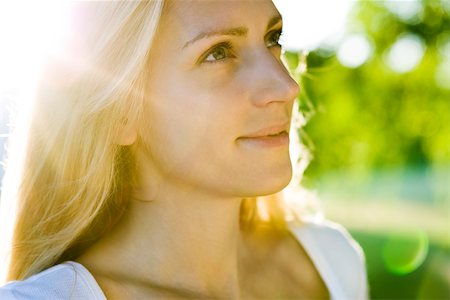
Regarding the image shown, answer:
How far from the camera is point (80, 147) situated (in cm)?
203

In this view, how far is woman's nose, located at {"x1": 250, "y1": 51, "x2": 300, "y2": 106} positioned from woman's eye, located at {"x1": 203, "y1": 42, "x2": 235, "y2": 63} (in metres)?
0.08

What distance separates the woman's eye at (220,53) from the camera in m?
1.96

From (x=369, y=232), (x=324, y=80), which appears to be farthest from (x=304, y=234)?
(x=324, y=80)

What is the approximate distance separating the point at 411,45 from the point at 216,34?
27.1 feet

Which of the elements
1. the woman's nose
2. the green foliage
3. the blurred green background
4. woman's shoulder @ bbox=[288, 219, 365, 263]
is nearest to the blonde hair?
the woman's nose

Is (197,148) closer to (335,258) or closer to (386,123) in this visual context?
(335,258)

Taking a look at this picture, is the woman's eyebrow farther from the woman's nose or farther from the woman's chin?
the woman's chin

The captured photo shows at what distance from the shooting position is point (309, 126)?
11.6 meters

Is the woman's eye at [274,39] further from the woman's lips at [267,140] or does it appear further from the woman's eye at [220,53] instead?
the woman's lips at [267,140]

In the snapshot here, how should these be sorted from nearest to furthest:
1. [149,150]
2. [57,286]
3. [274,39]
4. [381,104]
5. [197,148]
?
[57,286]
[197,148]
[149,150]
[274,39]
[381,104]

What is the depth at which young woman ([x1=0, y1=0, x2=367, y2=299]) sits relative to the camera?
194cm

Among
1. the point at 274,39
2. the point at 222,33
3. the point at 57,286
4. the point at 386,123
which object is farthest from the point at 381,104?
the point at 57,286

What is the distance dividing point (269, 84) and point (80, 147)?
22.8 inches

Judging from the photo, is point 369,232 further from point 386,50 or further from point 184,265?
point 184,265
